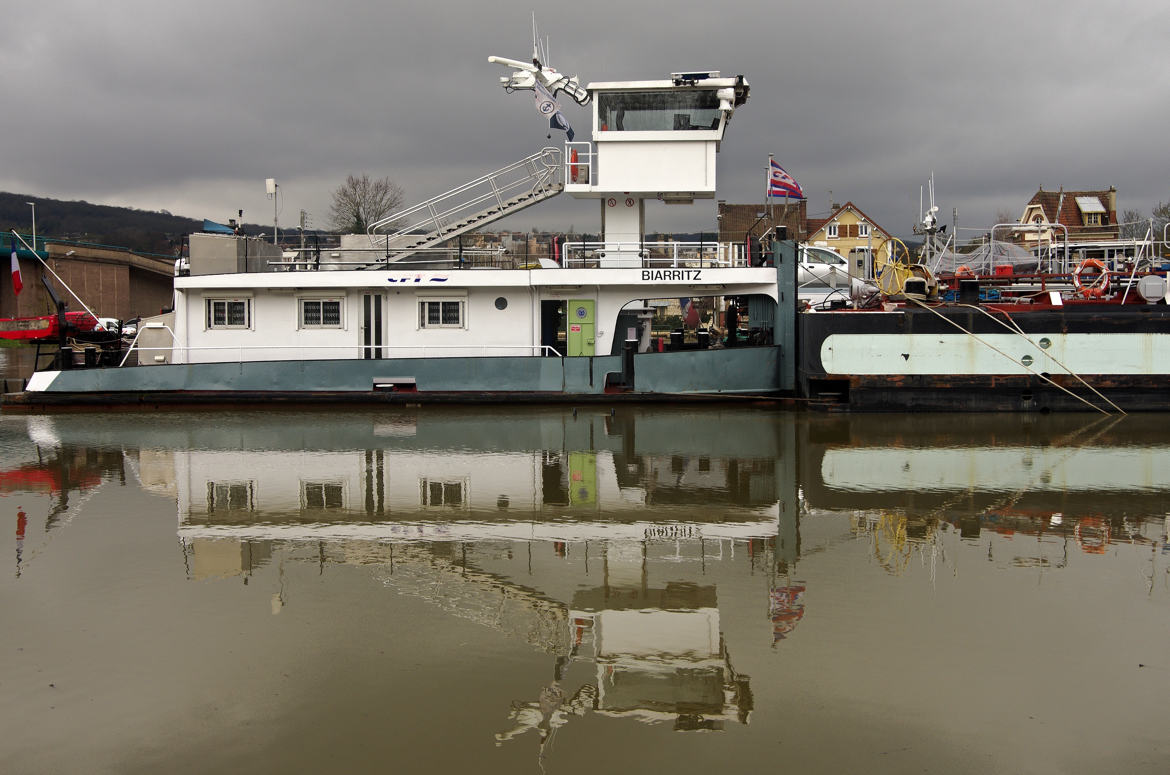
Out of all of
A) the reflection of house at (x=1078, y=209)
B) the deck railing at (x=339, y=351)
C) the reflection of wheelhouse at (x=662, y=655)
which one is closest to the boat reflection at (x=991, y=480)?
the reflection of wheelhouse at (x=662, y=655)

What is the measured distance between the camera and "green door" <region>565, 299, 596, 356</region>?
58.3 feet

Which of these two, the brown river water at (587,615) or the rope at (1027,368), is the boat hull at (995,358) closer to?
the rope at (1027,368)

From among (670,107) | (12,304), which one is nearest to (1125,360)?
(670,107)

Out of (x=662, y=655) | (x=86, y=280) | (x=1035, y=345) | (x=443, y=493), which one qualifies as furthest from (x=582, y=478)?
(x=86, y=280)

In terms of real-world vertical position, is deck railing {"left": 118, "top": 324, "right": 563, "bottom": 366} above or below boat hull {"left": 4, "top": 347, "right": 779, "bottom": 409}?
above

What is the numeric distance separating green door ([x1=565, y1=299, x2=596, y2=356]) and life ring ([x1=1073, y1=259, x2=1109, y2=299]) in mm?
9325

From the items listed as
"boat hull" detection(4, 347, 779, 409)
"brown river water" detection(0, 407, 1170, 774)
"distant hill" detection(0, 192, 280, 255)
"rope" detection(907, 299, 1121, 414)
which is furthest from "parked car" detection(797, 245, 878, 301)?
"distant hill" detection(0, 192, 280, 255)

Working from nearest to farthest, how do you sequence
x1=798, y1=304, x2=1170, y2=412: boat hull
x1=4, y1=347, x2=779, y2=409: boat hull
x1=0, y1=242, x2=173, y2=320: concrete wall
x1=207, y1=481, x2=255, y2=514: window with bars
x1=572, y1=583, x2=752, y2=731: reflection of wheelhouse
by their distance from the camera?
x1=572, y1=583, x2=752, y2=731: reflection of wheelhouse, x1=207, y1=481, x2=255, y2=514: window with bars, x1=798, y1=304, x2=1170, y2=412: boat hull, x1=4, y1=347, x2=779, y2=409: boat hull, x1=0, y1=242, x2=173, y2=320: concrete wall

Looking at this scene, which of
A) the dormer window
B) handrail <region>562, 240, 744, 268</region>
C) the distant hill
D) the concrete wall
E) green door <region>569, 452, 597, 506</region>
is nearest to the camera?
green door <region>569, 452, 597, 506</region>

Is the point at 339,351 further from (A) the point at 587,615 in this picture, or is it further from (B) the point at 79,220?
(B) the point at 79,220

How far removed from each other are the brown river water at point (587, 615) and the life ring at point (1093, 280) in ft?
20.0

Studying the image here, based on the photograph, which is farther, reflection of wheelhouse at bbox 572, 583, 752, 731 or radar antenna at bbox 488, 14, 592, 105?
radar antenna at bbox 488, 14, 592, 105

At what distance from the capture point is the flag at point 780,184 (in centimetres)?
1866

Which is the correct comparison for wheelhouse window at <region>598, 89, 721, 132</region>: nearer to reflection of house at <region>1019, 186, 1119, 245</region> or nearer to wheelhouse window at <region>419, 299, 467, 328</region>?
wheelhouse window at <region>419, 299, 467, 328</region>
